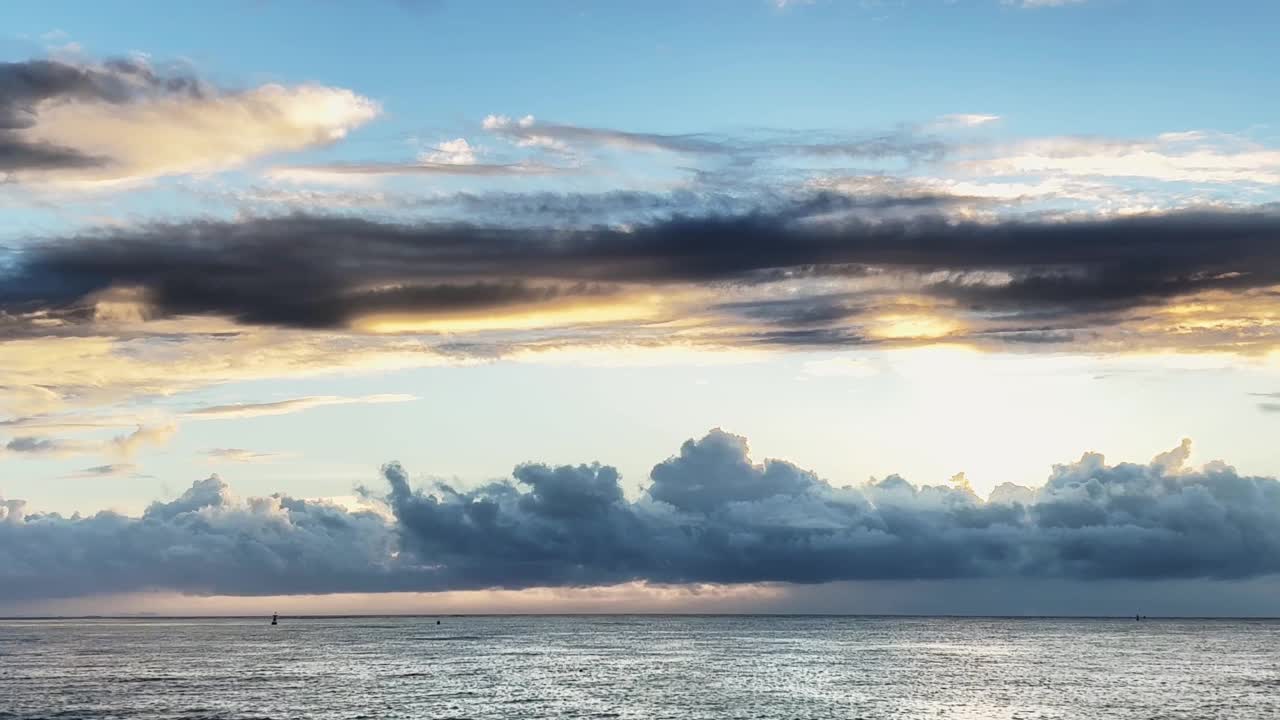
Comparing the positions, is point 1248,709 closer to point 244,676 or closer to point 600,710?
point 600,710

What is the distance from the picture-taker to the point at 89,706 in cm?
13850

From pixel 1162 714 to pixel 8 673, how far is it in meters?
158

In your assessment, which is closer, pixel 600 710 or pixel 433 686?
pixel 600 710

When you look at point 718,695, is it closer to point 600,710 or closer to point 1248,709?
point 600,710

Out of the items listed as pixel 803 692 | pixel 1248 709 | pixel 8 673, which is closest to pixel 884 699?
pixel 803 692

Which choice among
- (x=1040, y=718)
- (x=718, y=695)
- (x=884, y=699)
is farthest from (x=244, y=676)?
(x=1040, y=718)

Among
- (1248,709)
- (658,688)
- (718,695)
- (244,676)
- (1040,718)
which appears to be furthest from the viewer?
(244,676)

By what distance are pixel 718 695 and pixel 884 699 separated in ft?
64.5

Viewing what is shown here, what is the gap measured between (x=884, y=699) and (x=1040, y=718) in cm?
2310

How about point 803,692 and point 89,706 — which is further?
point 803,692

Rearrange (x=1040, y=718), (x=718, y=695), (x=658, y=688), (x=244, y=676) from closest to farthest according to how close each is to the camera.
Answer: (x=1040, y=718), (x=718, y=695), (x=658, y=688), (x=244, y=676)

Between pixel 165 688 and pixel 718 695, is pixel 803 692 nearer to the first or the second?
pixel 718 695

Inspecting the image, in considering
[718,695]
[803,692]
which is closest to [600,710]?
[718,695]

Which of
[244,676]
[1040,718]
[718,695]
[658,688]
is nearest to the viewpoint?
[1040,718]
